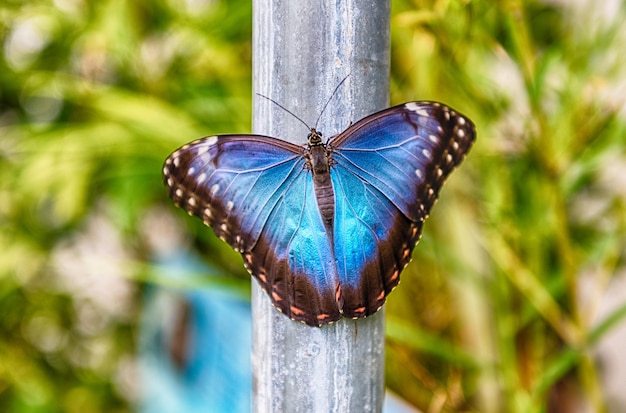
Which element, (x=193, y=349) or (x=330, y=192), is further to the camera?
(x=193, y=349)

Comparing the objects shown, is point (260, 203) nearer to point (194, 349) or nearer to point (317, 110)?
point (317, 110)

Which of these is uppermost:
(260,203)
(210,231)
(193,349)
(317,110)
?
(317,110)

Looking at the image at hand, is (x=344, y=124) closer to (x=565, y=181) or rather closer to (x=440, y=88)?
(x=565, y=181)

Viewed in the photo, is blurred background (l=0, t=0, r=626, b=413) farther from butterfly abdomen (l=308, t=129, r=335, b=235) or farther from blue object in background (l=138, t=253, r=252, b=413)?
butterfly abdomen (l=308, t=129, r=335, b=235)

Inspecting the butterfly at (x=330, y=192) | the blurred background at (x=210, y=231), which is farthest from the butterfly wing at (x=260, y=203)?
the blurred background at (x=210, y=231)

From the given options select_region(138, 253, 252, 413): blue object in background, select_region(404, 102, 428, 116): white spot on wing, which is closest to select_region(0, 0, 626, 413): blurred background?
select_region(138, 253, 252, 413): blue object in background

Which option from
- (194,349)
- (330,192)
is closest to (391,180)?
(330,192)
